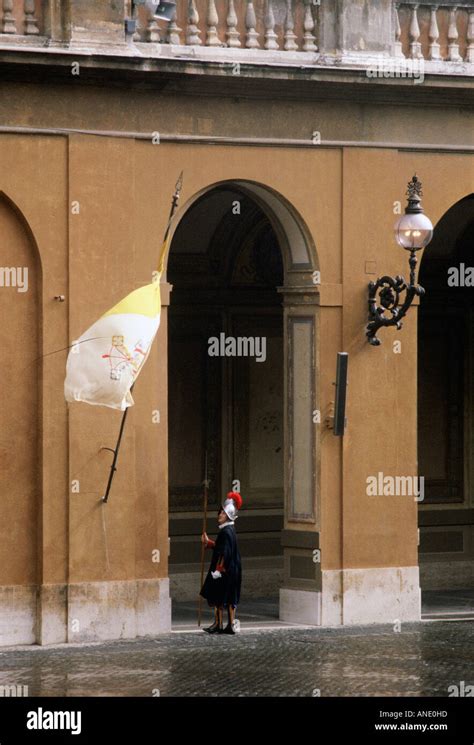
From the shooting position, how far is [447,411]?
2617cm

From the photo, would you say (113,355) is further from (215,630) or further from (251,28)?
(251,28)

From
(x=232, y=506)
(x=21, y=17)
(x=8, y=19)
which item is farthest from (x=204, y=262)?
(x=8, y=19)

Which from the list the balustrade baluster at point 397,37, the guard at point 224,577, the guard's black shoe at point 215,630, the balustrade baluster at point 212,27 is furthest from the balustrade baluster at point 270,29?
the guard's black shoe at point 215,630

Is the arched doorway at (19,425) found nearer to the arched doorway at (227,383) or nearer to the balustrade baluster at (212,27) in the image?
the balustrade baluster at (212,27)

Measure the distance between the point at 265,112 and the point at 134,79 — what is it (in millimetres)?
1544

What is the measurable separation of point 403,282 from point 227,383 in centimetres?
361

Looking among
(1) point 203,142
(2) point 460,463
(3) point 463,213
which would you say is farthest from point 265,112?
(2) point 460,463

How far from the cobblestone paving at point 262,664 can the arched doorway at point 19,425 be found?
2.12ft

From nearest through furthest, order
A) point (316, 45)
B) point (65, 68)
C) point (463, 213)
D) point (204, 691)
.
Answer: point (204, 691) → point (65, 68) → point (316, 45) → point (463, 213)

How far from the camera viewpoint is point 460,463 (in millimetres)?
26312

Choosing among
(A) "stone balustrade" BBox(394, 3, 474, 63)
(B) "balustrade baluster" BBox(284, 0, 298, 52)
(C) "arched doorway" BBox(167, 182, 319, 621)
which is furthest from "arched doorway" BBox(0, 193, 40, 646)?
(A) "stone balustrade" BBox(394, 3, 474, 63)

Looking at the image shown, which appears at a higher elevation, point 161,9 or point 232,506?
point 161,9

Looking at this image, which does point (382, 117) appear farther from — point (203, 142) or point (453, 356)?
point (453, 356)

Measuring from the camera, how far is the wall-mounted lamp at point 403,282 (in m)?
21.7
